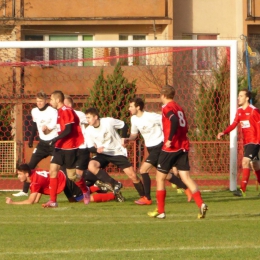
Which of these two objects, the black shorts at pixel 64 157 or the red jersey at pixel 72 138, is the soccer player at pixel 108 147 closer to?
the red jersey at pixel 72 138

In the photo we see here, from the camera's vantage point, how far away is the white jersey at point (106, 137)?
43.0ft

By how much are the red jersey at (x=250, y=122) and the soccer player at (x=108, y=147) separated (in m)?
2.13

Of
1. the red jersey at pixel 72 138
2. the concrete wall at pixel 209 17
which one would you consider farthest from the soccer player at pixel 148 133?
the concrete wall at pixel 209 17

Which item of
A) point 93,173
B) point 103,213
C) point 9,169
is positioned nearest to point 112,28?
point 9,169

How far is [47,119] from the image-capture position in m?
14.2

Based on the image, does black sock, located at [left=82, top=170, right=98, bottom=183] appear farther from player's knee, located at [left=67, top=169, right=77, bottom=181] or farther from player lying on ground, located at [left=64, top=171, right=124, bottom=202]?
player's knee, located at [left=67, top=169, right=77, bottom=181]

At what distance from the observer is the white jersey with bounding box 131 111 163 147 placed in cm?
1316

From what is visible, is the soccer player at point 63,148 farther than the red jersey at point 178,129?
Yes

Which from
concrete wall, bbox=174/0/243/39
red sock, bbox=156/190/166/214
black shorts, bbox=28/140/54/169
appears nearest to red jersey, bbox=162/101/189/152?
red sock, bbox=156/190/166/214

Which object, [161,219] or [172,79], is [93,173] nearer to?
[161,219]

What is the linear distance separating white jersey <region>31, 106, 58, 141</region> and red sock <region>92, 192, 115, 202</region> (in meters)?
1.64

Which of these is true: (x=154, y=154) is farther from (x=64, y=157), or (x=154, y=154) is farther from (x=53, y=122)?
(x=53, y=122)

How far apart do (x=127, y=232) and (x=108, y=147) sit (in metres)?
4.06

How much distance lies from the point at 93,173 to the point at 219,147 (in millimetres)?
5195
